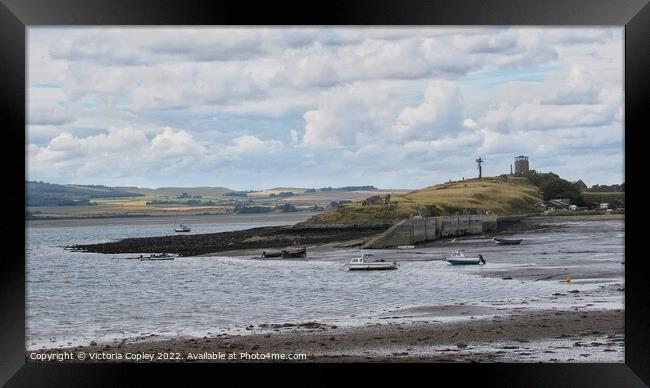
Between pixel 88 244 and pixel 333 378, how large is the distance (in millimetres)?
7855

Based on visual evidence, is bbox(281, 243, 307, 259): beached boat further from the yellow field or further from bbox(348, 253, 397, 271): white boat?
the yellow field

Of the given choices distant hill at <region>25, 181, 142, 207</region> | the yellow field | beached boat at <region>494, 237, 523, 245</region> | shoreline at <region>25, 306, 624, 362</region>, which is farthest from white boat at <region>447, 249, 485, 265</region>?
distant hill at <region>25, 181, 142, 207</region>

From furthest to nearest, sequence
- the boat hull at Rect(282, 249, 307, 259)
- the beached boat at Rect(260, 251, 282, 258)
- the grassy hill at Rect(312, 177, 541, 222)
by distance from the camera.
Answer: the boat hull at Rect(282, 249, 307, 259), the beached boat at Rect(260, 251, 282, 258), the grassy hill at Rect(312, 177, 541, 222)

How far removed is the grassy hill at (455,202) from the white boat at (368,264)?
130cm

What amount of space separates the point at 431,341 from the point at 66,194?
6.28m

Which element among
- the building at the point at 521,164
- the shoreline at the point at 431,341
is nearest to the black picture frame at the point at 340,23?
the shoreline at the point at 431,341

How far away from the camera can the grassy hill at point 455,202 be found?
11865mm

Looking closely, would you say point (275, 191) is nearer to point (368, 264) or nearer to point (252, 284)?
point (252, 284)

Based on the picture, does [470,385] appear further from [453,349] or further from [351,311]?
[351,311]

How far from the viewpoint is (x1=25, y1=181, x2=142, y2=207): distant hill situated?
11680 mm

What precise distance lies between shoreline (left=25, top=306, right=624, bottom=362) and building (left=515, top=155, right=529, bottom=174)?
216 centimetres

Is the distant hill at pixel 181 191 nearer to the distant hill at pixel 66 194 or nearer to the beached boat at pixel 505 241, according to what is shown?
the distant hill at pixel 66 194

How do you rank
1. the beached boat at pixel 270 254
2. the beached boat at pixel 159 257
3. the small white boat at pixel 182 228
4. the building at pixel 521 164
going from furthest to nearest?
the beached boat at pixel 270 254 → the beached boat at pixel 159 257 → the small white boat at pixel 182 228 → the building at pixel 521 164

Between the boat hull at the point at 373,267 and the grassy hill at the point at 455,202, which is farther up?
the grassy hill at the point at 455,202
